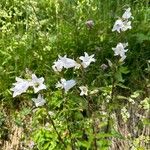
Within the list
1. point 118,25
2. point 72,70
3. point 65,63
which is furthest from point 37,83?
point 72,70

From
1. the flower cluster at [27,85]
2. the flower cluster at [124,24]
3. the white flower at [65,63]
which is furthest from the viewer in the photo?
the flower cluster at [124,24]

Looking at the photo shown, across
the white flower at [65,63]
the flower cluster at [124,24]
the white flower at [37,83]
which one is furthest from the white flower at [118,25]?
the white flower at [37,83]

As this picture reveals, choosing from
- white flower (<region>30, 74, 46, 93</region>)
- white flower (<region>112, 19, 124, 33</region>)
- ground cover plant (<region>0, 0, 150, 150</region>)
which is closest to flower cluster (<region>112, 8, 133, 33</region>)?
white flower (<region>112, 19, 124, 33</region>)

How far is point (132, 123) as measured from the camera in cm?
340

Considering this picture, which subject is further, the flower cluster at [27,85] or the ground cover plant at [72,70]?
the ground cover plant at [72,70]

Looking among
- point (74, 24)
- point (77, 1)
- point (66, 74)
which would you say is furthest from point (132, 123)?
point (77, 1)

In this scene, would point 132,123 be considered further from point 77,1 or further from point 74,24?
point 77,1

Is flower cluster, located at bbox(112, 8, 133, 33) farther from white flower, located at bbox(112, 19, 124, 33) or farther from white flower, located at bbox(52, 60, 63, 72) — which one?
white flower, located at bbox(52, 60, 63, 72)

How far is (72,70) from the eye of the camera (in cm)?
362

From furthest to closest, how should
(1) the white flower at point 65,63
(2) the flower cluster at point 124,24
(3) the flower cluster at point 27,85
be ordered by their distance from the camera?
(2) the flower cluster at point 124,24, (1) the white flower at point 65,63, (3) the flower cluster at point 27,85

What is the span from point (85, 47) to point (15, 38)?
0.52 metres

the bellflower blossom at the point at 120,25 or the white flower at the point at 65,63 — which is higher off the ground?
the bellflower blossom at the point at 120,25

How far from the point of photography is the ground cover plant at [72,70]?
3.17 meters

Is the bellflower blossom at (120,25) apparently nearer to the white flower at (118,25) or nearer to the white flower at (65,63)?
the white flower at (118,25)
